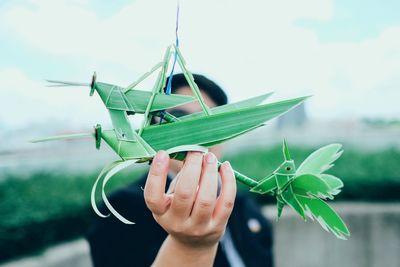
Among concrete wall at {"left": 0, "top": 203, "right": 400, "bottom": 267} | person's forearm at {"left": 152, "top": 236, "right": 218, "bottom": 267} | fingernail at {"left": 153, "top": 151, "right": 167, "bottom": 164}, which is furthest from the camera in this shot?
concrete wall at {"left": 0, "top": 203, "right": 400, "bottom": 267}

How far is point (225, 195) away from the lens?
23.1 inches

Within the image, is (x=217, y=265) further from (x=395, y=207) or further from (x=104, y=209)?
(x=395, y=207)

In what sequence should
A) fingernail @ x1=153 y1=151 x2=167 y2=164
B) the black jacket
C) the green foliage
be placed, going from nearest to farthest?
fingernail @ x1=153 y1=151 x2=167 y2=164, the black jacket, the green foliage

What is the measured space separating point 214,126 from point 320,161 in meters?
0.18

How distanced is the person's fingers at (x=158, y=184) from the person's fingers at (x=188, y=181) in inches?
0.7

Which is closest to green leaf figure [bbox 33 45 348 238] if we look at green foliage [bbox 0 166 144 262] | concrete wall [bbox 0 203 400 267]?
green foliage [bbox 0 166 144 262]

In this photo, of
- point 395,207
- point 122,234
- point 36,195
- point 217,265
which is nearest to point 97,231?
point 122,234

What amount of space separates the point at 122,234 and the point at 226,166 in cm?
63

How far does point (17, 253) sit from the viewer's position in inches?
76.2

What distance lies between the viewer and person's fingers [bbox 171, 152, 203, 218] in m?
0.55

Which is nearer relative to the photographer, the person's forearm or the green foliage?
the person's forearm

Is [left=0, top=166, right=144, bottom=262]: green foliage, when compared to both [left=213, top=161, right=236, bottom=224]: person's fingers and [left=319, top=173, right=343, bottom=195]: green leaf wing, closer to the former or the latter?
[left=213, top=161, right=236, bottom=224]: person's fingers

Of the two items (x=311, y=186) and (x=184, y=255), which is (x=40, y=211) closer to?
(x=184, y=255)

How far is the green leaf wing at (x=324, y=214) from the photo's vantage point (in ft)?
1.95
